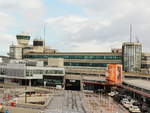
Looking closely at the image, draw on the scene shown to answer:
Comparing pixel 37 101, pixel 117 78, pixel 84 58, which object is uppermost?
pixel 84 58

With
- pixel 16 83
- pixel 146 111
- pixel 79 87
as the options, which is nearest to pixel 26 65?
pixel 16 83

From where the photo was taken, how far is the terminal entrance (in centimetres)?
12864

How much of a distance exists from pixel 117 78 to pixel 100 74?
19177 mm

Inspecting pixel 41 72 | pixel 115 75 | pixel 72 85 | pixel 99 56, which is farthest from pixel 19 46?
pixel 115 75

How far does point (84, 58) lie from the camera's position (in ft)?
486

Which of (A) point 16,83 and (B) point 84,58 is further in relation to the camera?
(B) point 84,58

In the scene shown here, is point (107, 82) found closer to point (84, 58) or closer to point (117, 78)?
point (117, 78)

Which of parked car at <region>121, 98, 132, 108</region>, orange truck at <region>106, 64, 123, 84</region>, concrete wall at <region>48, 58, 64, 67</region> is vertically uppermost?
concrete wall at <region>48, 58, 64, 67</region>

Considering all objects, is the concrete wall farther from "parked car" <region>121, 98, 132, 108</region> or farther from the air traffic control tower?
"parked car" <region>121, 98, 132, 108</region>

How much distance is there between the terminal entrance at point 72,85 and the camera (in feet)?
422

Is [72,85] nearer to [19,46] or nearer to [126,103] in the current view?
[126,103]

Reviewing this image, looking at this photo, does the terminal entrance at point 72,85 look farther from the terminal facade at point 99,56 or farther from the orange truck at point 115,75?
the orange truck at point 115,75

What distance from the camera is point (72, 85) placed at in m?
131

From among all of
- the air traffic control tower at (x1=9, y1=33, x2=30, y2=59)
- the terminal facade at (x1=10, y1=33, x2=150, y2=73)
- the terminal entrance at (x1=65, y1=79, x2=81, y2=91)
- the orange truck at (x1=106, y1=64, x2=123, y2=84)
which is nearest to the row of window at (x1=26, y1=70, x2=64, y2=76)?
the terminal entrance at (x1=65, y1=79, x2=81, y2=91)
